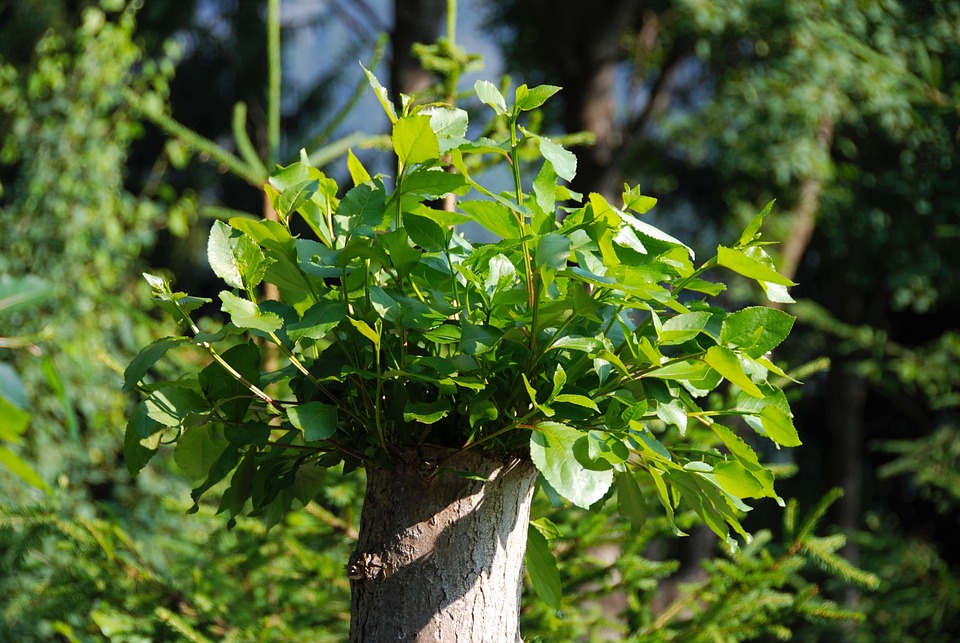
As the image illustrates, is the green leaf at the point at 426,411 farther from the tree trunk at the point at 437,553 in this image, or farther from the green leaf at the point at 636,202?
the green leaf at the point at 636,202

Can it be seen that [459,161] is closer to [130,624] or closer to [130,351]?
[130,624]

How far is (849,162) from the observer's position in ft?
14.2

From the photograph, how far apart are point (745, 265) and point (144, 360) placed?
13.7 inches

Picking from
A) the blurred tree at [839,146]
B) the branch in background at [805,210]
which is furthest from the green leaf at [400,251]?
A: the branch in background at [805,210]

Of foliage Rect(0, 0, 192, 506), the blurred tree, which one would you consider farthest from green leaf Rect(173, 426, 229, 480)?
the blurred tree

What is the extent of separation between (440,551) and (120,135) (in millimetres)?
2383

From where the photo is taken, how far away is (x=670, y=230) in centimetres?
501

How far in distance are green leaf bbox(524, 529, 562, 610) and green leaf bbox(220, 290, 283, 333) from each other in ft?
0.87

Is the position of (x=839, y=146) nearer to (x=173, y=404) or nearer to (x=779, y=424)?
(x=779, y=424)

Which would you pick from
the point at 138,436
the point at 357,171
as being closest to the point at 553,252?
the point at 357,171

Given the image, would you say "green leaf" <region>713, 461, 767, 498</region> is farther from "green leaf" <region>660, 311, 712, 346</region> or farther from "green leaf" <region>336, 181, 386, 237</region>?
"green leaf" <region>336, 181, 386, 237</region>

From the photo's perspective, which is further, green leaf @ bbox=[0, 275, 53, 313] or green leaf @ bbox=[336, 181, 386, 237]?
green leaf @ bbox=[336, 181, 386, 237]

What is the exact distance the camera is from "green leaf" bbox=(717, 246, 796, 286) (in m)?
0.50

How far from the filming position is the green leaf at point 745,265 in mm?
495
